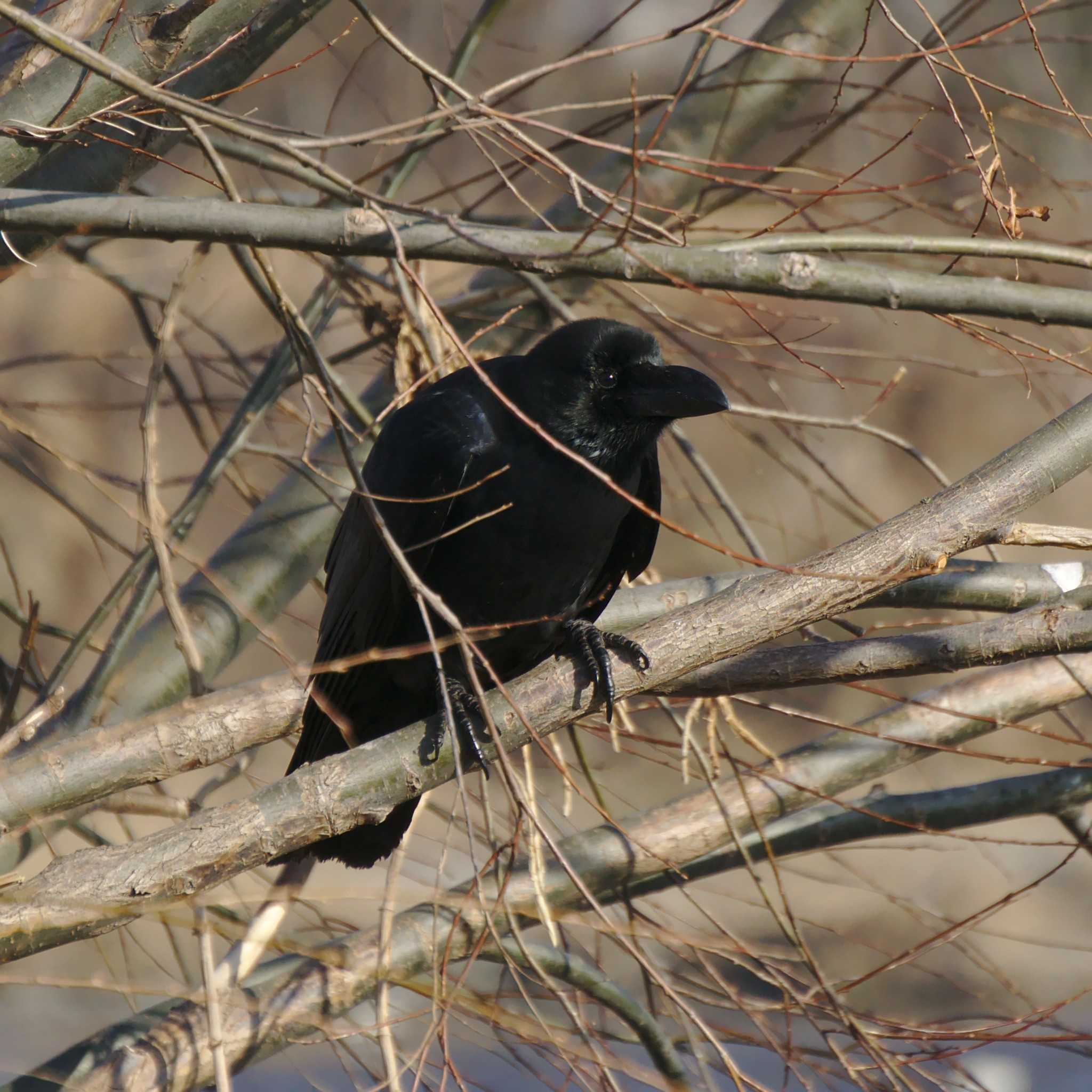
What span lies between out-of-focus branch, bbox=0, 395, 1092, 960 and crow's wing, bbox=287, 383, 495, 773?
43 cm

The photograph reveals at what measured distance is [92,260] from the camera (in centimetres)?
339

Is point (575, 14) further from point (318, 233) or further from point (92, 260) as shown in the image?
point (318, 233)

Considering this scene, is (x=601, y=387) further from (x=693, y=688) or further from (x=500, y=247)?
(x=500, y=247)

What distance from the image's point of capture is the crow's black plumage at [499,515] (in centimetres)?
271

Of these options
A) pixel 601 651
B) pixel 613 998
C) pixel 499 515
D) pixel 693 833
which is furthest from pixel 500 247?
pixel 613 998

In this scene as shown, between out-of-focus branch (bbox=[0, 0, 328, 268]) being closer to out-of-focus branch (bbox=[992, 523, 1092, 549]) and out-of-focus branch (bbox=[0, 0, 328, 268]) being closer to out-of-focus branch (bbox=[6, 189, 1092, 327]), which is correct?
out-of-focus branch (bbox=[6, 189, 1092, 327])

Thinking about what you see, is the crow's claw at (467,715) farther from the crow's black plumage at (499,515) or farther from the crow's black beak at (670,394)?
the crow's black beak at (670,394)

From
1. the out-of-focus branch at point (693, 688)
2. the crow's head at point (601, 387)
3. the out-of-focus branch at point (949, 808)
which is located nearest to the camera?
the out-of-focus branch at point (693, 688)

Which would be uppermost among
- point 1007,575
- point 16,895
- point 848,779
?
point 16,895

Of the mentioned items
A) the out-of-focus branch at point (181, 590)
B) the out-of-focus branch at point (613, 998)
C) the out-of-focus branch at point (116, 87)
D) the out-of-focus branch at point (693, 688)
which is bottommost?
the out-of-focus branch at point (613, 998)

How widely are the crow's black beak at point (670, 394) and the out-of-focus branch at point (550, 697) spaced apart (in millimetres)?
473

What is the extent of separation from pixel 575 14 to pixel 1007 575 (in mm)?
6413

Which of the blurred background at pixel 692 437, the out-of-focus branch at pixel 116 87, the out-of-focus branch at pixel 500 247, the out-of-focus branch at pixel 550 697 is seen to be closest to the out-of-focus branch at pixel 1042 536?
the out-of-focus branch at pixel 550 697

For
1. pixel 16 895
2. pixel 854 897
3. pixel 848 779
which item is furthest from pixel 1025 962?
pixel 16 895
